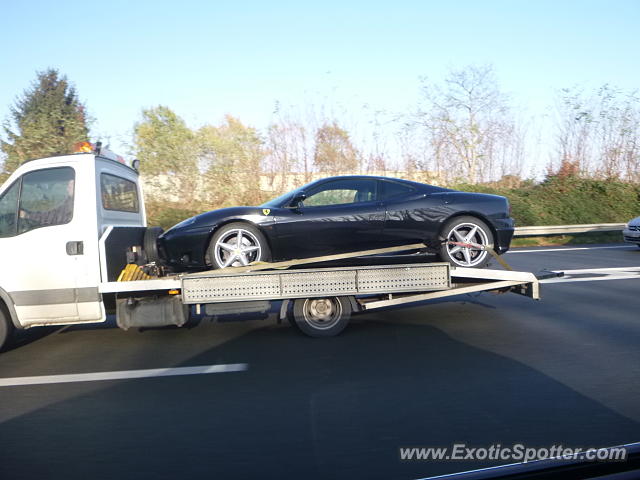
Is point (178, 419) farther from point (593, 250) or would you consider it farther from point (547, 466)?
point (593, 250)

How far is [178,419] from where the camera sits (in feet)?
13.5

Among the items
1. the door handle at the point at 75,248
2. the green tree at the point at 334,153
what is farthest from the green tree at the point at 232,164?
the door handle at the point at 75,248

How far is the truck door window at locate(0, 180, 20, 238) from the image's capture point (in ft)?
19.7

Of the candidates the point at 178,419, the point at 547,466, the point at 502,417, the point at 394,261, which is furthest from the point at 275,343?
the point at 547,466

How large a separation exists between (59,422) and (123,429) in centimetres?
56

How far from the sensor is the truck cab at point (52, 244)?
19.5 ft

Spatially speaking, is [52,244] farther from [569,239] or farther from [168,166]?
[569,239]

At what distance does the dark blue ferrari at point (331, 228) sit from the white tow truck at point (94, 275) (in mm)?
691

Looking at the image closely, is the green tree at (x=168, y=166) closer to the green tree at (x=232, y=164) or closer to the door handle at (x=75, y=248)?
the green tree at (x=232, y=164)

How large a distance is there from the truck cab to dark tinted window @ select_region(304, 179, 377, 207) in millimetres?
2466

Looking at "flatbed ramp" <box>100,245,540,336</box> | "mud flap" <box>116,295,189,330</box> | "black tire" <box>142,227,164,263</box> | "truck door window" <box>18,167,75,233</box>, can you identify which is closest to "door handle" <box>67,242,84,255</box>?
"truck door window" <box>18,167,75,233</box>

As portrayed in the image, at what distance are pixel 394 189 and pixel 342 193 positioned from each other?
65 centimetres

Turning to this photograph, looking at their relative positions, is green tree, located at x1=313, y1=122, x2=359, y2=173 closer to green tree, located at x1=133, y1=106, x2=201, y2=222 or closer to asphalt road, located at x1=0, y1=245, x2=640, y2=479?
green tree, located at x1=133, y1=106, x2=201, y2=222

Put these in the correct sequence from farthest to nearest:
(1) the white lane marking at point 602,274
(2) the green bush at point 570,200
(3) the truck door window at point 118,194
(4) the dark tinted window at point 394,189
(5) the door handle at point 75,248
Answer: (2) the green bush at point 570,200
(1) the white lane marking at point 602,274
(4) the dark tinted window at point 394,189
(3) the truck door window at point 118,194
(5) the door handle at point 75,248
